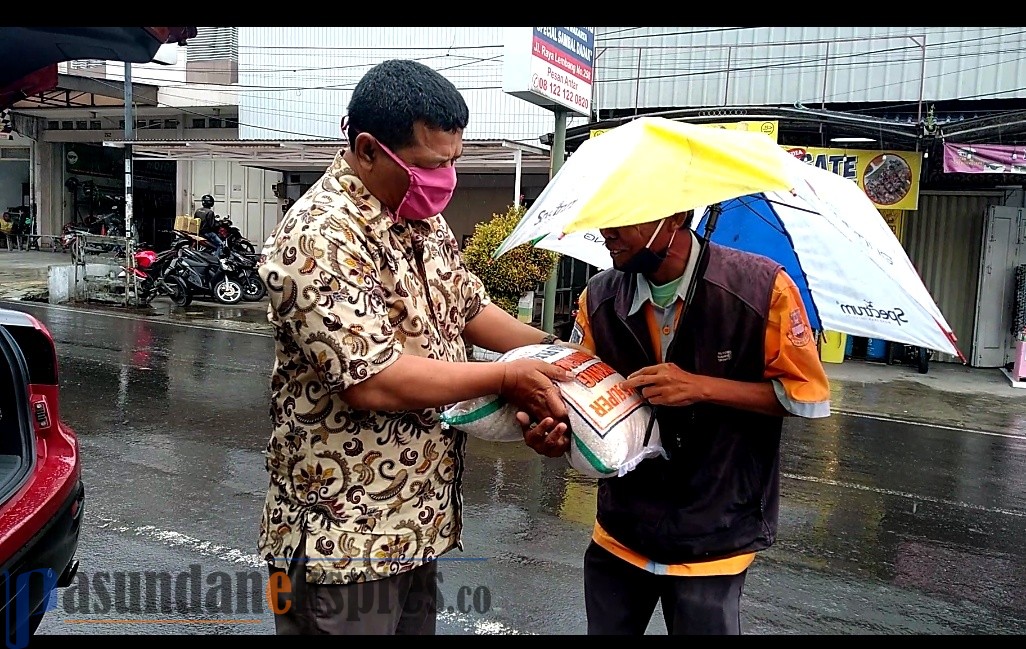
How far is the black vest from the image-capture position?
6.70ft

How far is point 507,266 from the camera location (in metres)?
9.51

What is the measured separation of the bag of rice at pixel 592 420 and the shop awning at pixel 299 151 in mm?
8645

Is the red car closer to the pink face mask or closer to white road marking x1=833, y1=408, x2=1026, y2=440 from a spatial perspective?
the pink face mask

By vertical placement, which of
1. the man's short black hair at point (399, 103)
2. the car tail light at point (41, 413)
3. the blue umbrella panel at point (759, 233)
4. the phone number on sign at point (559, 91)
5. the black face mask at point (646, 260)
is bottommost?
the car tail light at point (41, 413)

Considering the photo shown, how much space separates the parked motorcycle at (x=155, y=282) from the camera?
46.4 feet

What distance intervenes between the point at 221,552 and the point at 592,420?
2885mm

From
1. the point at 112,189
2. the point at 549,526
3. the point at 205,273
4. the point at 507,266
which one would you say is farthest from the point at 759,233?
the point at 112,189

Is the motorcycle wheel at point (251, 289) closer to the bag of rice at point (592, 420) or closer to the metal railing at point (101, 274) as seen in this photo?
the metal railing at point (101, 274)

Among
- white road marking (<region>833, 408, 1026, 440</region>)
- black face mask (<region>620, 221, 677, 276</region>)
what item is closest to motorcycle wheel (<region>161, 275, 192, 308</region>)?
white road marking (<region>833, 408, 1026, 440</region>)

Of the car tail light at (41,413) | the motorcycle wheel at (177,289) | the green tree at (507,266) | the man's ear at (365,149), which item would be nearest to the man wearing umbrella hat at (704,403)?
the man's ear at (365,149)

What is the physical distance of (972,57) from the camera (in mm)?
11133

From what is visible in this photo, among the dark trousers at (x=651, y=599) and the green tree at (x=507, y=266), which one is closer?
the dark trousers at (x=651, y=599)
